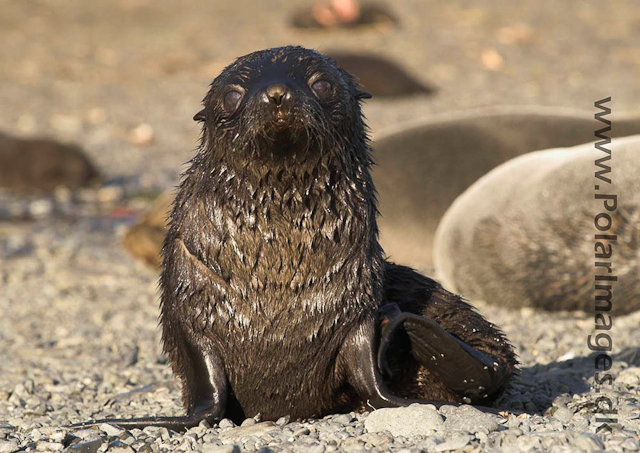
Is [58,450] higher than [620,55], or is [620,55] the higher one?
[620,55]

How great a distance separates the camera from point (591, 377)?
4168 millimetres

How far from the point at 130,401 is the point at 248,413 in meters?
0.90

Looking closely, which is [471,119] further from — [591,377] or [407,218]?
[591,377]

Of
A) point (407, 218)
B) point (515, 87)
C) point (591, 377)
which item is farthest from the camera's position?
point (515, 87)

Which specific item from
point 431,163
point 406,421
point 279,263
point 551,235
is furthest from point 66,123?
point 406,421

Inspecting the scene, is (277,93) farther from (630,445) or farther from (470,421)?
(630,445)

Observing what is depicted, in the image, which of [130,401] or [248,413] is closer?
[248,413]

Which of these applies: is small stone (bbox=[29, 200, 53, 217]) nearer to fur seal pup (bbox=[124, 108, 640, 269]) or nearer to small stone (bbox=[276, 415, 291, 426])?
fur seal pup (bbox=[124, 108, 640, 269])

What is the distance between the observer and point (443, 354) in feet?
11.3

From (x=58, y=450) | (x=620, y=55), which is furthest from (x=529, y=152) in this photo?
(x=620, y=55)

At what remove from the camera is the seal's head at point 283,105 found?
3133 millimetres

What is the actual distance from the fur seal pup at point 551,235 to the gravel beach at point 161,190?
152 millimetres

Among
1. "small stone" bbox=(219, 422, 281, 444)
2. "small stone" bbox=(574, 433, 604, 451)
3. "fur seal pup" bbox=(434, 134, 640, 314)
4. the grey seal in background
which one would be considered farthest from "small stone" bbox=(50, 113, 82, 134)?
"small stone" bbox=(574, 433, 604, 451)

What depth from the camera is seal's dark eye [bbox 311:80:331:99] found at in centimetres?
331
